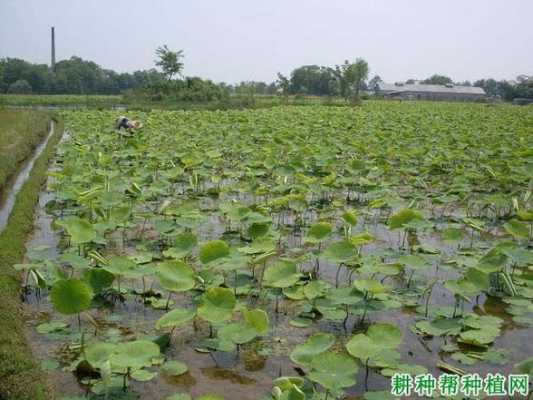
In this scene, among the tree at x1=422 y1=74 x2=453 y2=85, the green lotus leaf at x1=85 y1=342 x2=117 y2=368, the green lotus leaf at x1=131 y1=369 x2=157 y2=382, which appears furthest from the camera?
the tree at x1=422 y1=74 x2=453 y2=85

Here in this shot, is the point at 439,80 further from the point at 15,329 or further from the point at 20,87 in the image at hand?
the point at 15,329

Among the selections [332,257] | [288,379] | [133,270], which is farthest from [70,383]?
[332,257]

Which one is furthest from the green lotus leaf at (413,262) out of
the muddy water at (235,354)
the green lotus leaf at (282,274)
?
the green lotus leaf at (282,274)

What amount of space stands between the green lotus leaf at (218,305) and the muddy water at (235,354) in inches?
10.6

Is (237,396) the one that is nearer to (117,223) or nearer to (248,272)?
(248,272)

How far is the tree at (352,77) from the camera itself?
33156 millimetres

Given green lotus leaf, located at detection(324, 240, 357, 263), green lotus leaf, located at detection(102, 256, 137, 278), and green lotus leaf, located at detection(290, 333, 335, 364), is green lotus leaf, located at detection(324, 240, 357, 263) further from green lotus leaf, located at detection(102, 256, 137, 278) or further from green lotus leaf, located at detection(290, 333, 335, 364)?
green lotus leaf, located at detection(102, 256, 137, 278)

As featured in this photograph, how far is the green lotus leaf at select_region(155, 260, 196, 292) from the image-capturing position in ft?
9.10

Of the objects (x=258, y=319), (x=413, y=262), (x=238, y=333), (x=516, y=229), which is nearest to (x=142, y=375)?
(x=238, y=333)

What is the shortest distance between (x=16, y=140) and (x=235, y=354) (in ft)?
29.7

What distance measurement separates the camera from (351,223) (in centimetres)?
381

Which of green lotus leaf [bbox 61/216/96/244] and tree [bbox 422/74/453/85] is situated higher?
tree [bbox 422/74/453/85]

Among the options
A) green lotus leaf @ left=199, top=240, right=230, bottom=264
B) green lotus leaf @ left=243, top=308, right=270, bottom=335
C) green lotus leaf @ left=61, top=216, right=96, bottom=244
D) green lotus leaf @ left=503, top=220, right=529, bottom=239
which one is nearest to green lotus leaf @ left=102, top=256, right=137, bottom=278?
green lotus leaf @ left=61, top=216, right=96, bottom=244

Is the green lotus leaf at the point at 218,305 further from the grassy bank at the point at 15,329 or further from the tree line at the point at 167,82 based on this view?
the tree line at the point at 167,82
